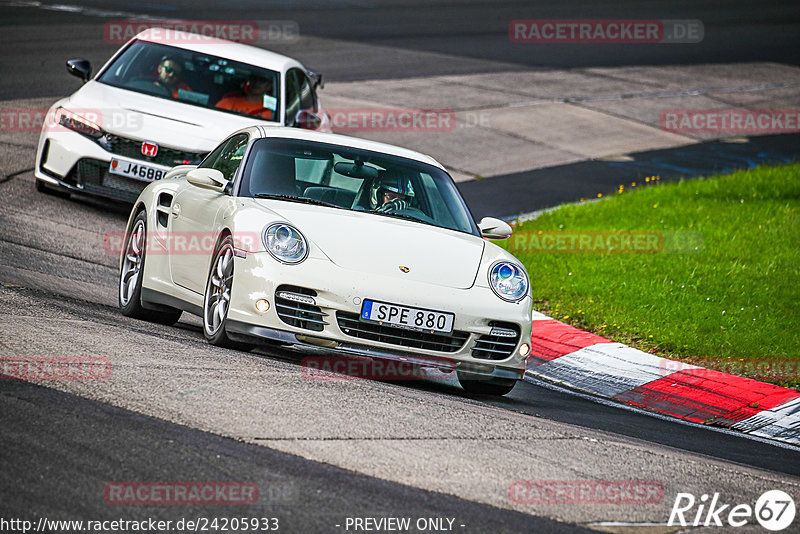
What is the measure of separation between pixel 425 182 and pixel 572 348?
206cm

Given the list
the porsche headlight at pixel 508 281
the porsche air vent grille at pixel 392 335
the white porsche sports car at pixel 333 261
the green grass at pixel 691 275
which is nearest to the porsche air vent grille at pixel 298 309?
the white porsche sports car at pixel 333 261

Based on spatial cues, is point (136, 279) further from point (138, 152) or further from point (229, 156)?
point (138, 152)

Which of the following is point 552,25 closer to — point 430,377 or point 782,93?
point 782,93

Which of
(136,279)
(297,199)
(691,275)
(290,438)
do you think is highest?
(297,199)

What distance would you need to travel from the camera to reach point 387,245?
7.16 meters

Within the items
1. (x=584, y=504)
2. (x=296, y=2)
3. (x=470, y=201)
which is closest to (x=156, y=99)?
(x=470, y=201)

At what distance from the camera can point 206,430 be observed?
528cm

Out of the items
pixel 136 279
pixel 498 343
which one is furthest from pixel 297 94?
pixel 498 343

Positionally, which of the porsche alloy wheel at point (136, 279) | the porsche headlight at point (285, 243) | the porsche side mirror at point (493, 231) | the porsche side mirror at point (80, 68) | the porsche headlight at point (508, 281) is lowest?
the porsche alloy wheel at point (136, 279)

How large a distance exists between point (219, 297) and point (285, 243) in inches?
23.3

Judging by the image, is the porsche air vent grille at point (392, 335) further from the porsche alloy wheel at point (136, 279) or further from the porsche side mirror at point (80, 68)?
the porsche side mirror at point (80, 68)

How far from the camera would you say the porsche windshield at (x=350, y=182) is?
776 centimetres

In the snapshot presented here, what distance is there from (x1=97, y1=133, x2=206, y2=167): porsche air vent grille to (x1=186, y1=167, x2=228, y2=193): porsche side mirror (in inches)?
152

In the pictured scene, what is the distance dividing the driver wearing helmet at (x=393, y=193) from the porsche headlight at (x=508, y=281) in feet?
3.01
